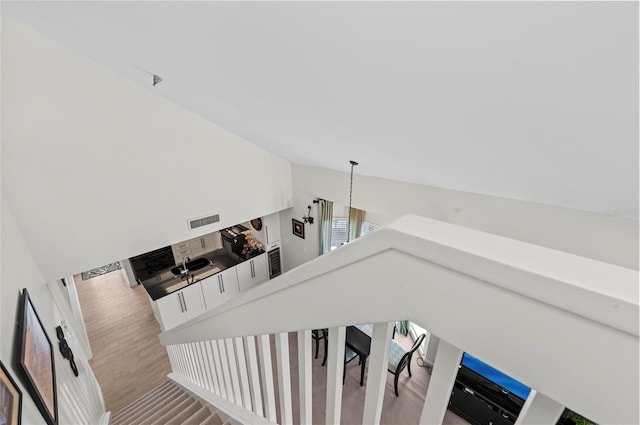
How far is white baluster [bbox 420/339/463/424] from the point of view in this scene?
0.47m

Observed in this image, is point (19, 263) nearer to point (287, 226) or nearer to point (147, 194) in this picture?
point (147, 194)

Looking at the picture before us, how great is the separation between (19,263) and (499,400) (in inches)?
186

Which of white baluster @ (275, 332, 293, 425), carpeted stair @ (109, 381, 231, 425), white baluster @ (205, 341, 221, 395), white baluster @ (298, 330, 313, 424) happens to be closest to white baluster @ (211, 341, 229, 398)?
white baluster @ (205, 341, 221, 395)

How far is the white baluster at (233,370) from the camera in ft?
4.41

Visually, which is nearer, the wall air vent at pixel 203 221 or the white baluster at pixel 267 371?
the white baluster at pixel 267 371

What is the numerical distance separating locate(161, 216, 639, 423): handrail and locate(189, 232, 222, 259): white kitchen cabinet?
23.9ft

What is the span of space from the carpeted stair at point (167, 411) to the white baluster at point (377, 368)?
1.43 m

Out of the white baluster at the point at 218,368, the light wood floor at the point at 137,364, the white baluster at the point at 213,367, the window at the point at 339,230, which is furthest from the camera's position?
the window at the point at 339,230

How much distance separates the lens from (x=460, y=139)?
1.73 meters

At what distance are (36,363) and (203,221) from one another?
294cm

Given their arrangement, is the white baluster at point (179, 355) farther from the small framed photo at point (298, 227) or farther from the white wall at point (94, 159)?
the small framed photo at point (298, 227)

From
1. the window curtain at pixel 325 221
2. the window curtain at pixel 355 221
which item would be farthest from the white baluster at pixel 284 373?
the window curtain at pixel 355 221

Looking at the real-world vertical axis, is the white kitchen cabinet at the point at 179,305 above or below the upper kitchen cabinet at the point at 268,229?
below

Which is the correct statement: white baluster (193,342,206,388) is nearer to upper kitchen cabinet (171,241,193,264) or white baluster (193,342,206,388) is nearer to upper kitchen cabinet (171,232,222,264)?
upper kitchen cabinet (171,232,222,264)
